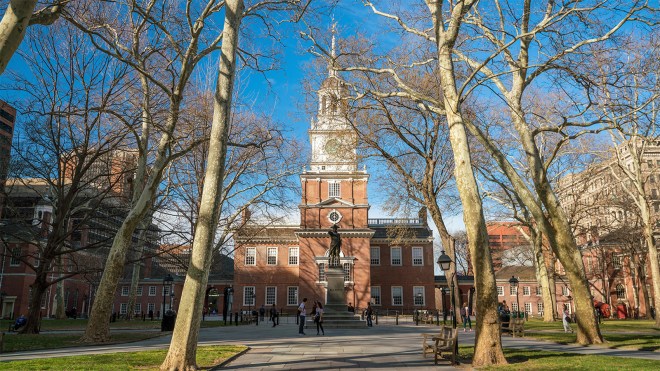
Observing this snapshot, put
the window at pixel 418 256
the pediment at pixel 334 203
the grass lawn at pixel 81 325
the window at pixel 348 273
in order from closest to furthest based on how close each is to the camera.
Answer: the grass lawn at pixel 81 325 < the window at pixel 348 273 < the pediment at pixel 334 203 < the window at pixel 418 256

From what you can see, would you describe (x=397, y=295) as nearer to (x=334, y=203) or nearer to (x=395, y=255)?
(x=395, y=255)

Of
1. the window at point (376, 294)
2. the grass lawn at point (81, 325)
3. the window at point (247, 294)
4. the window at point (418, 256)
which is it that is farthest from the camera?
the window at point (418, 256)

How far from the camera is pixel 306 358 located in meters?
10.5

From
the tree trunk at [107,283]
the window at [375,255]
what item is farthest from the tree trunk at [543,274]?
the tree trunk at [107,283]

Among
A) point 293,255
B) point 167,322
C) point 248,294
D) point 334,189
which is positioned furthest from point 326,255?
point 167,322

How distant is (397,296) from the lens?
1903 inches

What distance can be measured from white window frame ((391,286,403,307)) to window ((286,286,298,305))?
1003cm

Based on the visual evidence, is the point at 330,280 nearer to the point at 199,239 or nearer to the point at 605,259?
the point at 199,239

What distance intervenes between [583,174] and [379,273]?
993 inches

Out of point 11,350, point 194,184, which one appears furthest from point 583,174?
point 11,350

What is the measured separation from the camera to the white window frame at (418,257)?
4922cm

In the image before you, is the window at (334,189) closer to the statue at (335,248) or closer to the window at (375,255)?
the window at (375,255)

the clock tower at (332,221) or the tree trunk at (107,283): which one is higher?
the clock tower at (332,221)

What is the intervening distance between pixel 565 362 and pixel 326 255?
36525 millimetres
